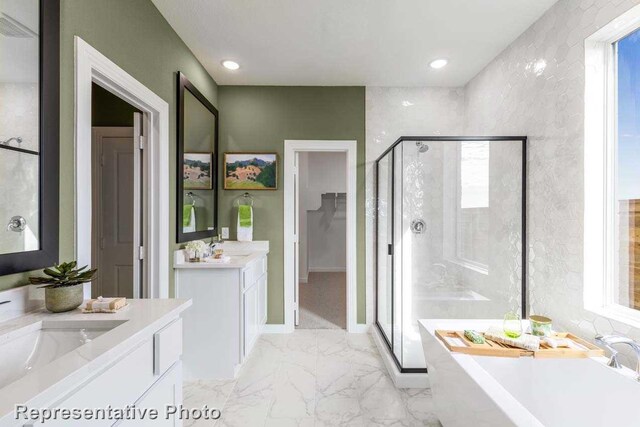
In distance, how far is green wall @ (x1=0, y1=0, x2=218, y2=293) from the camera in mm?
1438

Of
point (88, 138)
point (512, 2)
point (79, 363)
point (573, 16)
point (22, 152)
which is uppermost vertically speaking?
point (512, 2)

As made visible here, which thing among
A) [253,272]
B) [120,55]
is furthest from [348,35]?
[253,272]

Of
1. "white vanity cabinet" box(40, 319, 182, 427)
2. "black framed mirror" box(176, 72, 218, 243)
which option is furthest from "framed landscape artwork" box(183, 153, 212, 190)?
"white vanity cabinet" box(40, 319, 182, 427)

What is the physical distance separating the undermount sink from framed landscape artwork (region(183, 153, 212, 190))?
164cm

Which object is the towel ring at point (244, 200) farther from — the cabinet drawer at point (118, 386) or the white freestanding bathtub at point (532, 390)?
the cabinet drawer at point (118, 386)

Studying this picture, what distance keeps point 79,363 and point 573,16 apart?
2815 mm

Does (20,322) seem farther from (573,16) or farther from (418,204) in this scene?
(573,16)

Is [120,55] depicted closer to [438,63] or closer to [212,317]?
[212,317]

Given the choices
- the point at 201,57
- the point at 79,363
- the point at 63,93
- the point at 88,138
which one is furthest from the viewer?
the point at 201,57

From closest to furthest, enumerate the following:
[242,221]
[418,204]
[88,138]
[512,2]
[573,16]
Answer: [88,138]
[573,16]
[512,2]
[418,204]
[242,221]

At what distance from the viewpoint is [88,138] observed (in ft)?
5.23

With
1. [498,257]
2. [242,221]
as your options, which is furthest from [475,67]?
[242,221]

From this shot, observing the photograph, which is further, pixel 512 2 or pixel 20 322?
pixel 512 2

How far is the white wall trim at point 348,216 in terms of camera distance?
3471 mm
